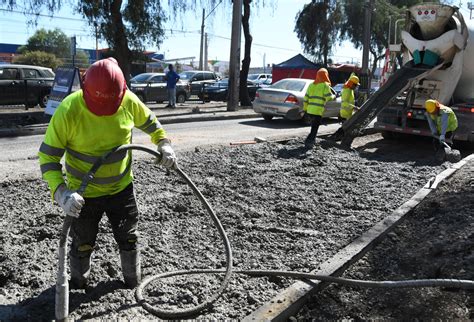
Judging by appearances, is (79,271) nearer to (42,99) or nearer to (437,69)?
(437,69)

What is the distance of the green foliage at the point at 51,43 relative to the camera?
6091 cm

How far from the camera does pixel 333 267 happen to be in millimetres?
4227

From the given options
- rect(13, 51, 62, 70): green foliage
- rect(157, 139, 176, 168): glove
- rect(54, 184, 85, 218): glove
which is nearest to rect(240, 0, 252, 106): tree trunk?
rect(157, 139, 176, 168): glove

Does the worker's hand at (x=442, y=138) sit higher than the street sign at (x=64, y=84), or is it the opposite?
the street sign at (x=64, y=84)

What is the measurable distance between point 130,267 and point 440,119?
8136 millimetres

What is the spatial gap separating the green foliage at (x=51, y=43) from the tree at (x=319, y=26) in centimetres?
3447

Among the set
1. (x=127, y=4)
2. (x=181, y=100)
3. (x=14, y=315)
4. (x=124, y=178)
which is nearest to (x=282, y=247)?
(x=124, y=178)

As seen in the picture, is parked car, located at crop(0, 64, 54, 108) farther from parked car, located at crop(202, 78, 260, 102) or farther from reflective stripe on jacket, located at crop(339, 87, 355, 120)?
parked car, located at crop(202, 78, 260, 102)

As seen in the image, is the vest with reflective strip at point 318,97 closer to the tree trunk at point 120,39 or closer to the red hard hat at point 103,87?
the red hard hat at point 103,87

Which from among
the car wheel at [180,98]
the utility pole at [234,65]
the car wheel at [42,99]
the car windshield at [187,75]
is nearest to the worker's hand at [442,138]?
the utility pole at [234,65]

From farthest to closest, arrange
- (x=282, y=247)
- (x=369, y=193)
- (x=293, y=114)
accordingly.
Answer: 1. (x=293, y=114)
2. (x=369, y=193)
3. (x=282, y=247)

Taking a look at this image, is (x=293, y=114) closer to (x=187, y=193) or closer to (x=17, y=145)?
(x=17, y=145)

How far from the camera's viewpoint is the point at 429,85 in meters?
11.3

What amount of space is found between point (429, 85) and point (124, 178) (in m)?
9.55
